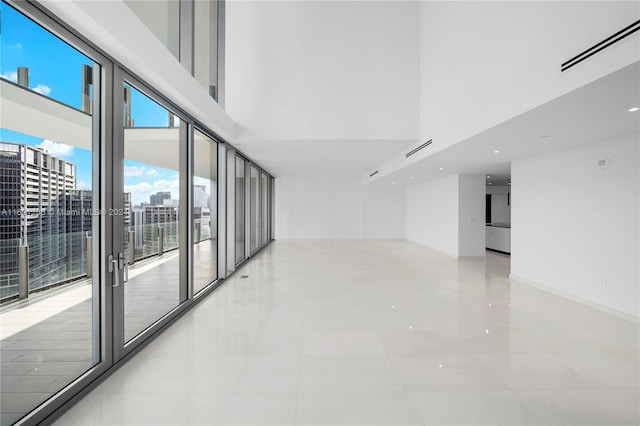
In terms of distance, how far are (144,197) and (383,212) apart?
12.2 meters

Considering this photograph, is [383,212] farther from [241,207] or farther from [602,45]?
[602,45]

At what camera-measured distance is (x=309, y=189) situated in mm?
14766

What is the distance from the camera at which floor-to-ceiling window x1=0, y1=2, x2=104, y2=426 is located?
2.06m

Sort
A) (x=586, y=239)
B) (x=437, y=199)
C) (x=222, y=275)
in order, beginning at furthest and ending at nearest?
1. (x=437, y=199)
2. (x=222, y=275)
3. (x=586, y=239)

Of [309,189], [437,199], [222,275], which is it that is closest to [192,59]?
[222,275]

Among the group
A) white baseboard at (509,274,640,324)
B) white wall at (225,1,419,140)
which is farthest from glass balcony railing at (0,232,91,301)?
white baseboard at (509,274,640,324)

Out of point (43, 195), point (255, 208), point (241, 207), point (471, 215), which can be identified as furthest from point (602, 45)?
point (255, 208)

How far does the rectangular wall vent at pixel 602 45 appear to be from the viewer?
241 centimetres

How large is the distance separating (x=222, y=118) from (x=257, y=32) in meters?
2.54

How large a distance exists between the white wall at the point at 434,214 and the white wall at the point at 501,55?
421 cm

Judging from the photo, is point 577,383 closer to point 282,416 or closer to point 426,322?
point 426,322

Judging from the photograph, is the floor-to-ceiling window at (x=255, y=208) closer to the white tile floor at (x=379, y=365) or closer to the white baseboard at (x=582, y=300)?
the white tile floor at (x=379, y=365)

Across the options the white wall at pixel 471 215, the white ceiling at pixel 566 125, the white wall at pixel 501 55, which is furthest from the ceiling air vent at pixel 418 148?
the white wall at pixel 471 215

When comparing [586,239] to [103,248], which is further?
[586,239]
